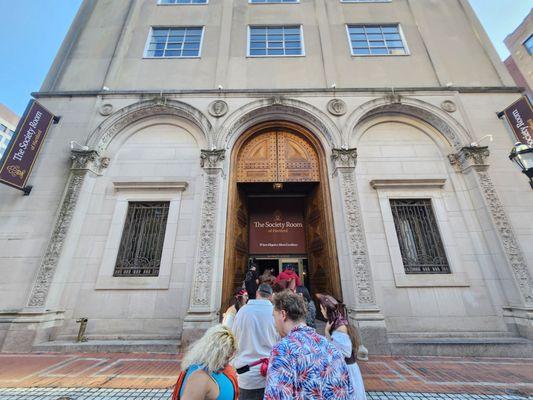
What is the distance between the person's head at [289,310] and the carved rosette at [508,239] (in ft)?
27.8

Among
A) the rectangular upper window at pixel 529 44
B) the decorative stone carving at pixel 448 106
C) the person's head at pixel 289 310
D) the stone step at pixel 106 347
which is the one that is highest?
the rectangular upper window at pixel 529 44

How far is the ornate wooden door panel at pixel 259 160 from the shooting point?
29.1 ft

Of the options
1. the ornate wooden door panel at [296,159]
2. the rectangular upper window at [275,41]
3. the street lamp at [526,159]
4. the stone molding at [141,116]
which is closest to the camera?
the street lamp at [526,159]

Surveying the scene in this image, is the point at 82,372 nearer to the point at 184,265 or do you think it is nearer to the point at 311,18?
the point at 184,265

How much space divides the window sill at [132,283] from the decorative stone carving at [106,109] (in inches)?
247

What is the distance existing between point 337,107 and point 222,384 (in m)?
9.39

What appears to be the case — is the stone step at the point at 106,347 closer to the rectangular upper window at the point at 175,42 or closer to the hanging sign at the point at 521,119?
the rectangular upper window at the point at 175,42

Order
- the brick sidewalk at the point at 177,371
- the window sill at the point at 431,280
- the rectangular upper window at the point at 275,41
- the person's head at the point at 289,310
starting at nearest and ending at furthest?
the person's head at the point at 289,310
the brick sidewalk at the point at 177,371
the window sill at the point at 431,280
the rectangular upper window at the point at 275,41

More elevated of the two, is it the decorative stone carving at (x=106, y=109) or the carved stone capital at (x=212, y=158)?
the decorative stone carving at (x=106, y=109)

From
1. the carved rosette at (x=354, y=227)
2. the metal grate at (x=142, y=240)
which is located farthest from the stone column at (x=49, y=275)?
the carved rosette at (x=354, y=227)

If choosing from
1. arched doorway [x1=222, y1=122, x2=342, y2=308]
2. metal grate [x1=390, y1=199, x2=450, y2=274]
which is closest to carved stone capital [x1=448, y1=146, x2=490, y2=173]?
metal grate [x1=390, y1=199, x2=450, y2=274]

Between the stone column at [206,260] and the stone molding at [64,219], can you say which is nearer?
the stone column at [206,260]

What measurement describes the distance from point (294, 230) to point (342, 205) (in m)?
3.41

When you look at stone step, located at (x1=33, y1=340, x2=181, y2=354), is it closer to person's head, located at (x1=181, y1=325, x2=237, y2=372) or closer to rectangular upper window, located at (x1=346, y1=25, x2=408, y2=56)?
person's head, located at (x1=181, y1=325, x2=237, y2=372)
